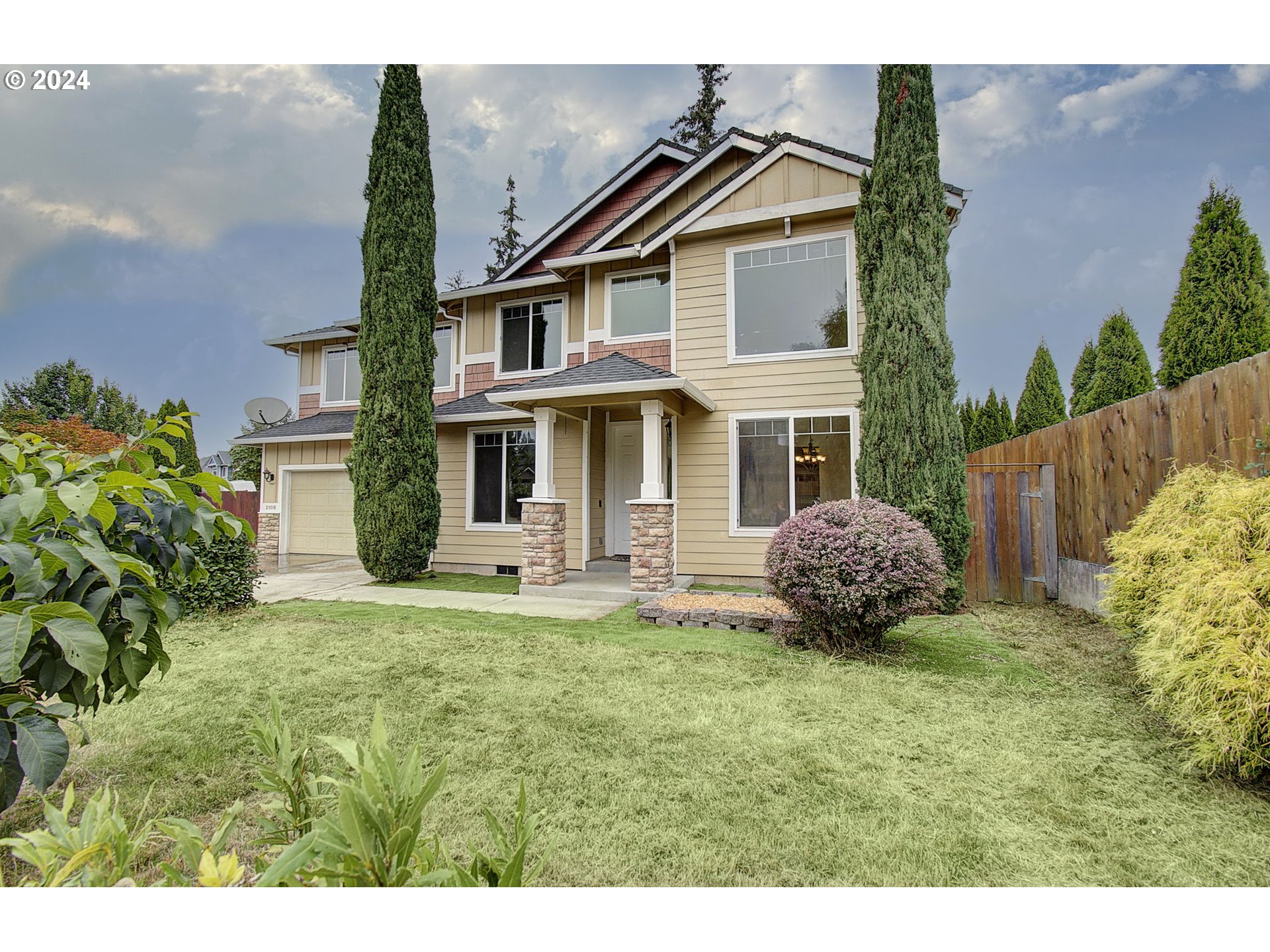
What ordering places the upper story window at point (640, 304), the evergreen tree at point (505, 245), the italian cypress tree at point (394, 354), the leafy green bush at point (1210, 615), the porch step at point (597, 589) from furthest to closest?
the evergreen tree at point (505, 245) → the upper story window at point (640, 304) → the italian cypress tree at point (394, 354) → the porch step at point (597, 589) → the leafy green bush at point (1210, 615)

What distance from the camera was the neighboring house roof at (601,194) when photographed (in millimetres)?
11039

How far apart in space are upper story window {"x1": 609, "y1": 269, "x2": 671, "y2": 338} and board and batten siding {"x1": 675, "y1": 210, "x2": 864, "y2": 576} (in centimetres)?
42

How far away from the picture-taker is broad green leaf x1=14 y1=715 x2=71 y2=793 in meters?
1.19

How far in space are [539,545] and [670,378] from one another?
9.81ft

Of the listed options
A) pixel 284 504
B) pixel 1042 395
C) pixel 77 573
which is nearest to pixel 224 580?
pixel 77 573

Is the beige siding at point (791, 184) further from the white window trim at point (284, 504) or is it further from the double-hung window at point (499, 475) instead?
the white window trim at point (284, 504)

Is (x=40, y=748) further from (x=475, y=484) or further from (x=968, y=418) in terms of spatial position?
(x=968, y=418)

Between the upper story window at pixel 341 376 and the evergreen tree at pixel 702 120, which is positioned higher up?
the evergreen tree at pixel 702 120

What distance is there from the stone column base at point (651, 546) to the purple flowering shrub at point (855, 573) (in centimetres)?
263

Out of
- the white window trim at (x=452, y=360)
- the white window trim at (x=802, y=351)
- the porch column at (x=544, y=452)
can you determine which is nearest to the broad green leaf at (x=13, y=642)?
the porch column at (x=544, y=452)

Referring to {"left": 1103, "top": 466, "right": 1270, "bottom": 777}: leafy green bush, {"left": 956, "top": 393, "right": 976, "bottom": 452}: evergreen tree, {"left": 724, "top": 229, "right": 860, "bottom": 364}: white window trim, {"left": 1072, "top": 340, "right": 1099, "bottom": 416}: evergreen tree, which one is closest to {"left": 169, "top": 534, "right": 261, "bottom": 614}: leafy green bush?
{"left": 724, "top": 229, "right": 860, "bottom": 364}: white window trim

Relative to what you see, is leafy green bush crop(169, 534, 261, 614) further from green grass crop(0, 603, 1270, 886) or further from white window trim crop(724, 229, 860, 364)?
white window trim crop(724, 229, 860, 364)
